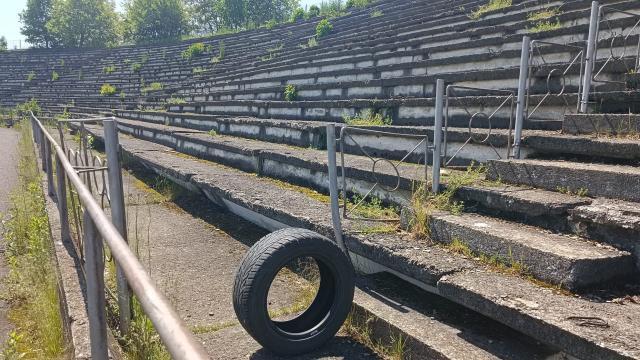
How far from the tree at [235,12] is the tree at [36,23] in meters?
19.4

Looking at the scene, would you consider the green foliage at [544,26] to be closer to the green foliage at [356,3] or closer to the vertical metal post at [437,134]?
the vertical metal post at [437,134]

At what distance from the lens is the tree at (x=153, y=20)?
46062 mm

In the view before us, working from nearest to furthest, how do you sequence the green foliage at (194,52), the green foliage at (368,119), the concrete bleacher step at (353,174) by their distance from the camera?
1. the concrete bleacher step at (353,174)
2. the green foliage at (368,119)
3. the green foliage at (194,52)

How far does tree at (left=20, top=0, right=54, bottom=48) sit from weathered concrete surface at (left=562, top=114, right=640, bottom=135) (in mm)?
57434

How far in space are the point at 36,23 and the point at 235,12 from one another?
2202 cm

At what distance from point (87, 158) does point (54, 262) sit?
1159 millimetres

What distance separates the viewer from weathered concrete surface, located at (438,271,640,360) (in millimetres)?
1800

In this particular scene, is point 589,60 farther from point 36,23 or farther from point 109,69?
point 36,23

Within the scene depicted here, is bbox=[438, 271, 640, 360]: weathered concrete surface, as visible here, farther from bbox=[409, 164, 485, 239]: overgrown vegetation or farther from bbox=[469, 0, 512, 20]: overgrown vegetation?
bbox=[469, 0, 512, 20]: overgrown vegetation

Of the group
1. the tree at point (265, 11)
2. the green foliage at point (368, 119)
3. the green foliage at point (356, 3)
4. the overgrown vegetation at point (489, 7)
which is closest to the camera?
the green foliage at point (368, 119)

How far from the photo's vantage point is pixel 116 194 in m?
2.41

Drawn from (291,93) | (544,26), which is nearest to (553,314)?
(544,26)


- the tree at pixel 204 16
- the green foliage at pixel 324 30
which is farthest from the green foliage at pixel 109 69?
the tree at pixel 204 16

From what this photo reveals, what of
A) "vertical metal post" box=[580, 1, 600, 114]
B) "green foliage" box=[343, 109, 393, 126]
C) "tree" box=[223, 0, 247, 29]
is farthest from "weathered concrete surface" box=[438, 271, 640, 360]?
"tree" box=[223, 0, 247, 29]
